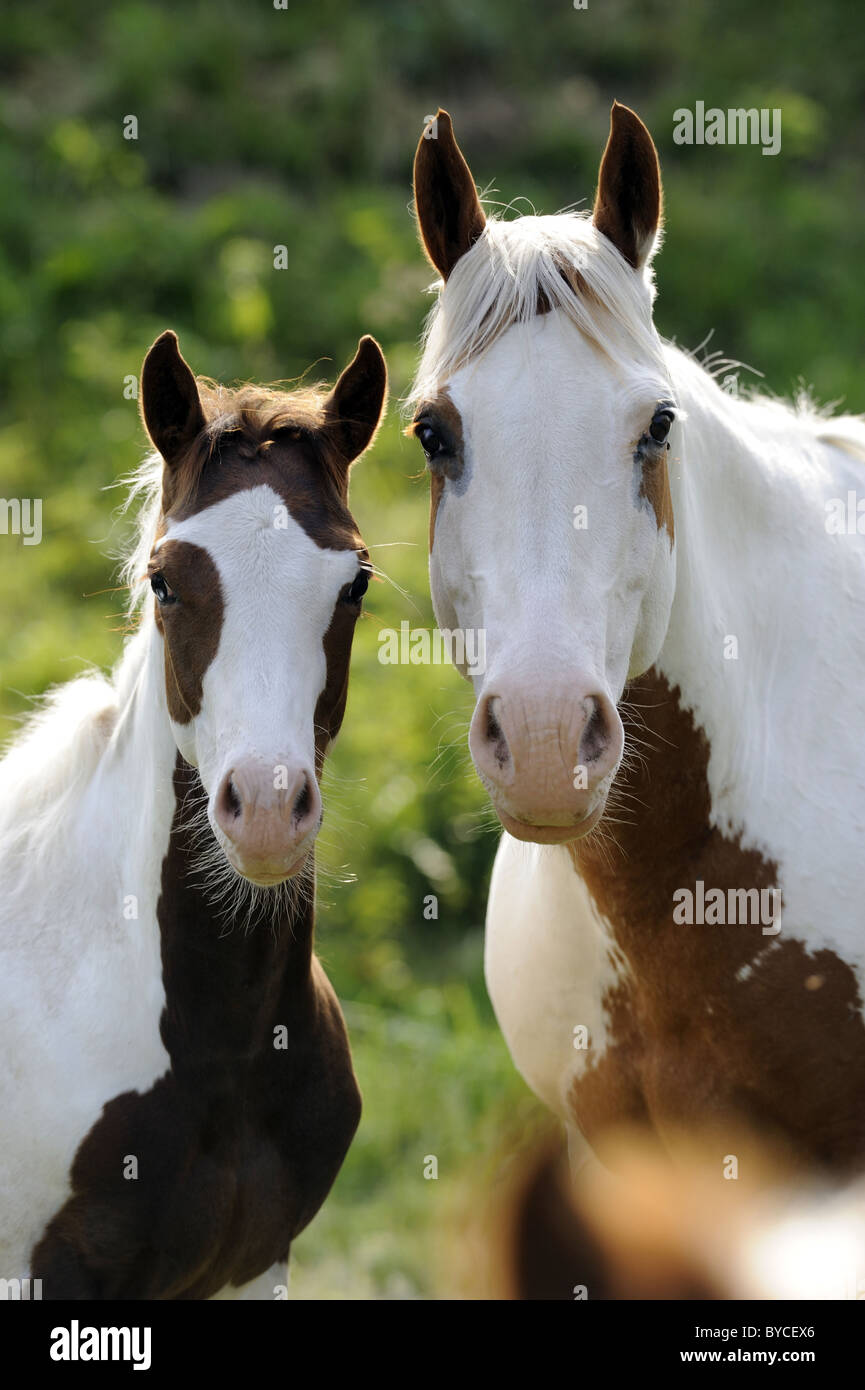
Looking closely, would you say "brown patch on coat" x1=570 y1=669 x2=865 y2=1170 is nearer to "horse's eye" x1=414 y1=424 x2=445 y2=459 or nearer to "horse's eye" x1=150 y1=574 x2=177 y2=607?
"horse's eye" x1=414 y1=424 x2=445 y2=459

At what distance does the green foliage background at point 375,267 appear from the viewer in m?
6.49

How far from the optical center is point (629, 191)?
2.95 meters

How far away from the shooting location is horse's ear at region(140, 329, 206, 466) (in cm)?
304

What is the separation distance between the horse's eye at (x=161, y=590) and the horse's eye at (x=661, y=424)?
1.00m

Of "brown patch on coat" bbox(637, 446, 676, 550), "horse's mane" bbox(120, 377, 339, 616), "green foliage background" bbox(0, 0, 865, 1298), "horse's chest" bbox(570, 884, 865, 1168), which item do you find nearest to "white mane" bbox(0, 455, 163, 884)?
"horse's mane" bbox(120, 377, 339, 616)

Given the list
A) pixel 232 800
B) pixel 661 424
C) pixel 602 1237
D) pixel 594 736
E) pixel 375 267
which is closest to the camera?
pixel 594 736

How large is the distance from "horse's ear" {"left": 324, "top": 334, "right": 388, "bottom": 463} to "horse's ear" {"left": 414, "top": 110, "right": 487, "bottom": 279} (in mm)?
291

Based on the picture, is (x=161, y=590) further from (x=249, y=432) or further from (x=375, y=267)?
(x=375, y=267)

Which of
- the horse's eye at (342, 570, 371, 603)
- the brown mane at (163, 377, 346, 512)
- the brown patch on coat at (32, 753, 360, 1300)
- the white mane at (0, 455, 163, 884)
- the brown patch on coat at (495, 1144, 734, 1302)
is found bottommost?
the brown patch on coat at (495, 1144, 734, 1302)

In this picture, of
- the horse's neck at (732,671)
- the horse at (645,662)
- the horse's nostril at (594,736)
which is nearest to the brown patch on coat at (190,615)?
the horse at (645,662)

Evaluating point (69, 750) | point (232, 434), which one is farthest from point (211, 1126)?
point (232, 434)

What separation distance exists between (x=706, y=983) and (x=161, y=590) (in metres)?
1.41

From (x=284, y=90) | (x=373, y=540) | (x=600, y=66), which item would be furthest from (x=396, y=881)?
(x=600, y=66)

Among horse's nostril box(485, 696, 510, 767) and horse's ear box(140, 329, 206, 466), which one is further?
horse's ear box(140, 329, 206, 466)
